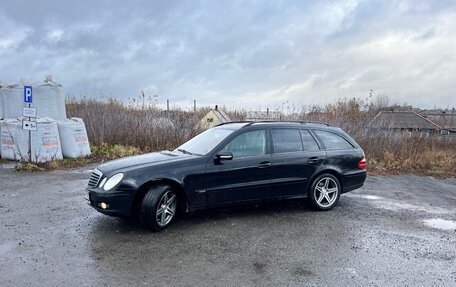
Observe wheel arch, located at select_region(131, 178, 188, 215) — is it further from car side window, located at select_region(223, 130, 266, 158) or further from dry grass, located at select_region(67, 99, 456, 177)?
dry grass, located at select_region(67, 99, 456, 177)

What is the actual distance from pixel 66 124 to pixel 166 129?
13.1 ft

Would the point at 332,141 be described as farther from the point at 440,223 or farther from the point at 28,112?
the point at 28,112

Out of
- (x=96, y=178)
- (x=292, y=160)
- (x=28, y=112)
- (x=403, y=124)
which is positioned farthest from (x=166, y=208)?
(x=403, y=124)

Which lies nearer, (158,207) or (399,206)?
(158,207)

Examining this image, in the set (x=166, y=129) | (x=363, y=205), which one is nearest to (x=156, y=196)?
(x=363, y=205)

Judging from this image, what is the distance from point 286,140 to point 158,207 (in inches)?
102

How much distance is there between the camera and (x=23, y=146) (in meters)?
11.0

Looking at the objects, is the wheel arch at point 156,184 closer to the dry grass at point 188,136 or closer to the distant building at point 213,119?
the dry grass at point 188,136

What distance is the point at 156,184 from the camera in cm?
532

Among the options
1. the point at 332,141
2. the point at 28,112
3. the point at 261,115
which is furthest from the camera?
the point at 261,115

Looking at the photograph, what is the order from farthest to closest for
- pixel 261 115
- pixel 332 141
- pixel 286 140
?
pixel 261 115
pixel 332 141
pixel 286 140

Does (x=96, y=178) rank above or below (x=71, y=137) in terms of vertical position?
below

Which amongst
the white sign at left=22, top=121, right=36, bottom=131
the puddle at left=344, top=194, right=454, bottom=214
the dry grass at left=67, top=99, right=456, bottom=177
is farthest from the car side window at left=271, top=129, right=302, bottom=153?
the white sign at left=22, top=121, right=36, bottom=131

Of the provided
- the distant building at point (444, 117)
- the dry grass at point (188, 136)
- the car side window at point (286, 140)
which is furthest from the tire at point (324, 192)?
the distant building at point (444, 117)
